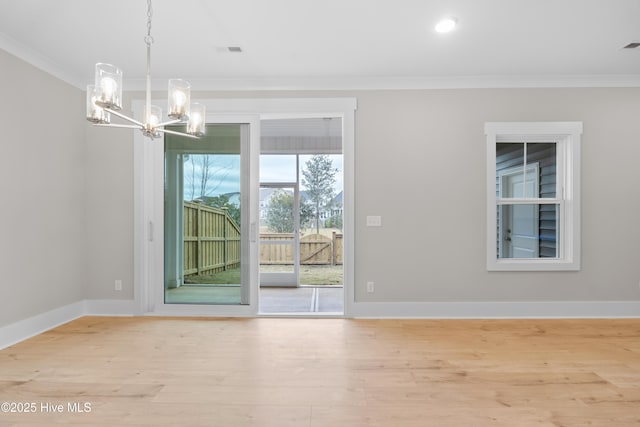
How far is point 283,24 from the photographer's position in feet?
9.61

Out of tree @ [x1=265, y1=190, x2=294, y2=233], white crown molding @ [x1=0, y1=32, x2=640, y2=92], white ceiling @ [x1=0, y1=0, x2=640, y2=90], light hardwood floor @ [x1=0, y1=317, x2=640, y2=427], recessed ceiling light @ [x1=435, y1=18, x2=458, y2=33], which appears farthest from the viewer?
tree @ [x1=265, y1=190, x2=294, y2=233]

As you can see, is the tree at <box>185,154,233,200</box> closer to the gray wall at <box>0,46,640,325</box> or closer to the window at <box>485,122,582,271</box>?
the gray wall at <box>0,46,640,325</box>

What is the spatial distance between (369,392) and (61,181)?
367cm

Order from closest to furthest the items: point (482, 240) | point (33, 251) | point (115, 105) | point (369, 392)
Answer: point (115, 105) → point (369, 392) → point (33, 251) → point (482, 240)

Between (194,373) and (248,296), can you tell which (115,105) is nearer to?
(194,373)

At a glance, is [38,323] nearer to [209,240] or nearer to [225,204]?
[209,240]

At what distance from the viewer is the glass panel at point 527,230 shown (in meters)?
4.16

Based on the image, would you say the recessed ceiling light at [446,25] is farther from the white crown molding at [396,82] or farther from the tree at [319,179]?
the tree at [319,179]

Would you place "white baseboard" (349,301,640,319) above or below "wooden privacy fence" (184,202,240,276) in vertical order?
below

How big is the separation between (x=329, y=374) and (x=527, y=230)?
305 cm

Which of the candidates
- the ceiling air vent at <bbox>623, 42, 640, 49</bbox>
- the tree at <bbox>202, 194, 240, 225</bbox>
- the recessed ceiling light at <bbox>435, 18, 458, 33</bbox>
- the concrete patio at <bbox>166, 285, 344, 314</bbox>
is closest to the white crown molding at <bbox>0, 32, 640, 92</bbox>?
the ceiling air vent at <bbox>623, 42, 640, 49</bbox>

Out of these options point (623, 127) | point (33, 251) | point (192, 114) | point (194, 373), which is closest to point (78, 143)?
point (33, 251)

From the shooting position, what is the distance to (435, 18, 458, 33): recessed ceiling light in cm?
283

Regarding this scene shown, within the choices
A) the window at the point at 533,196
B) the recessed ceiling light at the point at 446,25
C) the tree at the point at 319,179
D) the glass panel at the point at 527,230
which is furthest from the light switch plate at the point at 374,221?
the tree at the point at 319,179
